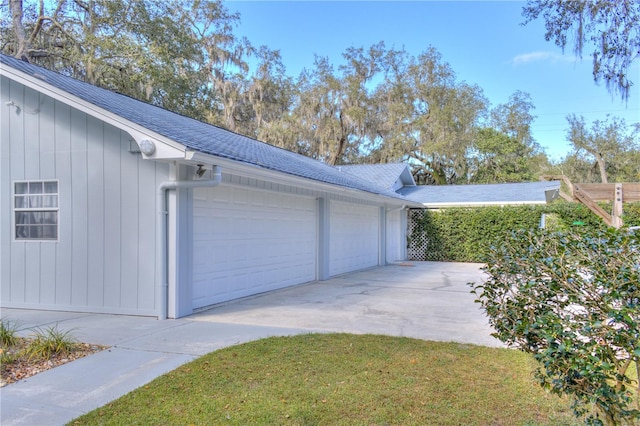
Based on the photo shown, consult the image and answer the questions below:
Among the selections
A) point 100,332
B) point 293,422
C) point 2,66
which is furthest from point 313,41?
point 293,422

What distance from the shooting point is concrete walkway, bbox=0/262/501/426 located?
379 centimetres

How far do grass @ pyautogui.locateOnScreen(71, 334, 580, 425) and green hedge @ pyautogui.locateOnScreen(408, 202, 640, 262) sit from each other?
37.7ft

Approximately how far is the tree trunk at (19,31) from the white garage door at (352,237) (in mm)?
13919

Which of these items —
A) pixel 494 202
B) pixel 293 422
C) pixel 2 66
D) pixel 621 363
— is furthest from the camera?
pixel 494 202

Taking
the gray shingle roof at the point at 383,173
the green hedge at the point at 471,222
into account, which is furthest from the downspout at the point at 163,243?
the gray shingle roof at the point at 383,173

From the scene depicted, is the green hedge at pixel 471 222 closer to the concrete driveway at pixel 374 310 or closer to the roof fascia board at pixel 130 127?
the concrete driveway at pixel 374 310

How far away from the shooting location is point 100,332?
5840 millimetres

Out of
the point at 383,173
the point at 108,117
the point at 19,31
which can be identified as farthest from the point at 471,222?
the point at 19,31

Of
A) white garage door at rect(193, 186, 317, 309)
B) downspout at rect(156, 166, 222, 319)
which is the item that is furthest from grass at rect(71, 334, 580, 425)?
white garage door at rect(193, 186, 317, 309)

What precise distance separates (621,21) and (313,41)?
73.0ft

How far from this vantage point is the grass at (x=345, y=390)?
3305 mm

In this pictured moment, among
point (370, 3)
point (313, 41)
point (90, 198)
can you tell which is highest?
point (313, 41)

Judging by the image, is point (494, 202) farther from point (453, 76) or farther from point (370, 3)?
point (453, 76)

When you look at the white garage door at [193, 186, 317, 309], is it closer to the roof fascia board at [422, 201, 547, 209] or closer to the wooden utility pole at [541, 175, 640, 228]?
the wooden utility pole at [541, 175, 640, 228]
